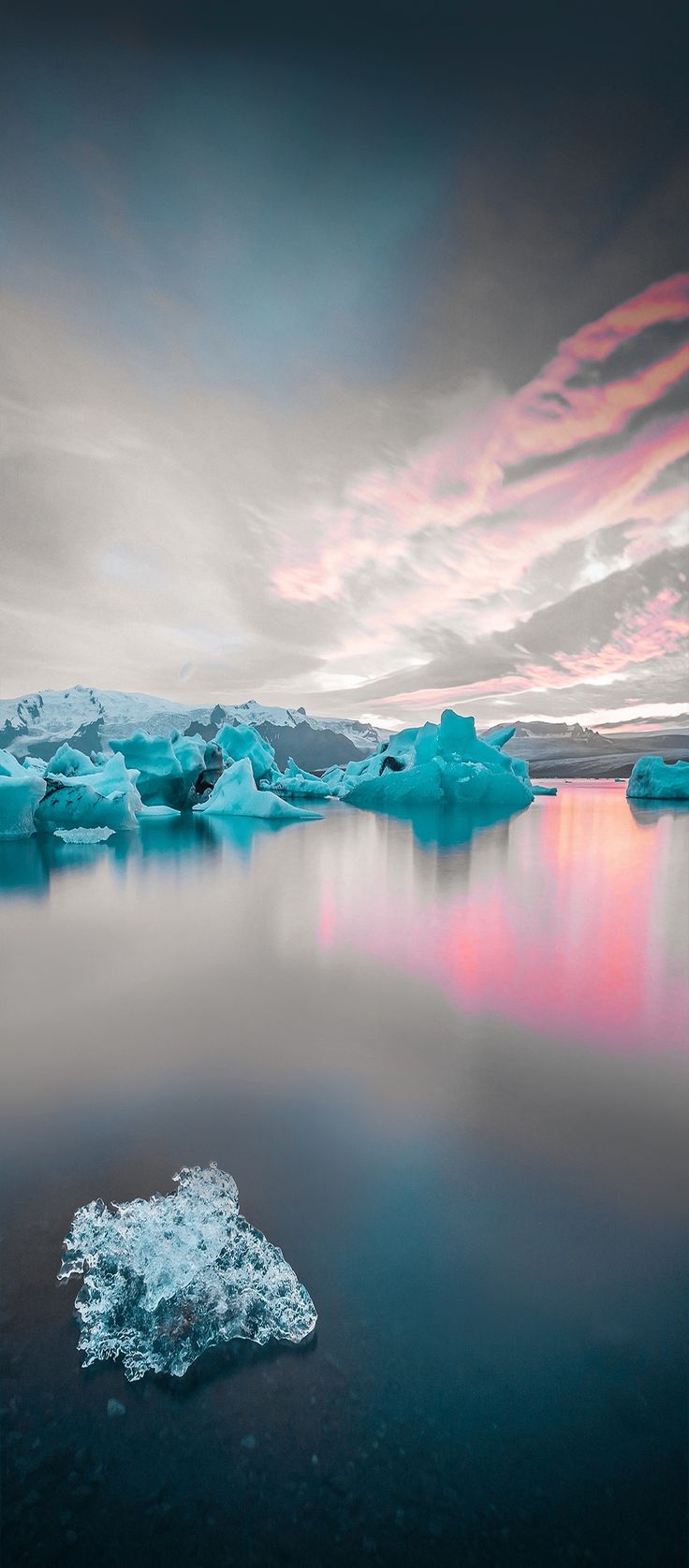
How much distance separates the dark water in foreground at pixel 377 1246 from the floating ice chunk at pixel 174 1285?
0.20 feet

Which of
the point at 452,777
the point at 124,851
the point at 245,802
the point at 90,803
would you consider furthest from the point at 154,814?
the point at 452,777

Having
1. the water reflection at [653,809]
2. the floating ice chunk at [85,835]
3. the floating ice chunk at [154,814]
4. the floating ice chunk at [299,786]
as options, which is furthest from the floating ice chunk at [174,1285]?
the floating ice chunk at [299,786]

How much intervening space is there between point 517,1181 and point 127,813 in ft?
47.9

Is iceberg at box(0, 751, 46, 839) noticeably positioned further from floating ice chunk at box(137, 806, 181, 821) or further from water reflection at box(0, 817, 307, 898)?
floating ice chunk at box(137, 806, 181, 821)

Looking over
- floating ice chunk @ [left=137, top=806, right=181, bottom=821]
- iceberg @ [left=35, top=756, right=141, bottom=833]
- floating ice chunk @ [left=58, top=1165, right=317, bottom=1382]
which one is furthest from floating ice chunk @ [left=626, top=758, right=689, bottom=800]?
floating ice chunk @ [left=58, top=1165, right=317, bottom=1382]

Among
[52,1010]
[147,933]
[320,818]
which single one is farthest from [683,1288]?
[320,818]

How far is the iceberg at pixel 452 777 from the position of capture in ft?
74.8

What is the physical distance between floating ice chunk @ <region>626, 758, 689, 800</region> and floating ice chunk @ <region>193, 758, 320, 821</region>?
1941 centimetres

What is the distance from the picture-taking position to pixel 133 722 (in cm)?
10156

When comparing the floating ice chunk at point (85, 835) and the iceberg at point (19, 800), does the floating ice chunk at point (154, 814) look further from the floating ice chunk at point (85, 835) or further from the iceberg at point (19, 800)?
the iceberg at point (19, 800)

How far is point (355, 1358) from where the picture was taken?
1477 mm

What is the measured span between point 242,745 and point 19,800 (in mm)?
13101

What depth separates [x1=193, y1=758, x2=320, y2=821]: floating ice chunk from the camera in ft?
59.0

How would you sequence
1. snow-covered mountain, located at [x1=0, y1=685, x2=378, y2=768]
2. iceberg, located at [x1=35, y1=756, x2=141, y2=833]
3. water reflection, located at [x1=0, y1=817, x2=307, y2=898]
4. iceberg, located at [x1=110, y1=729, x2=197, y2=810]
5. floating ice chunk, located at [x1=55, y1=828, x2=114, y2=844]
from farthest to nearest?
1. snow-covered mountain, located at [x1=0, y1=685, x2=378, y2=768]
2. iceberg, located at [x1=110, y1=729, x2=197, y2=810]
3. iceberg, located at [x1=35, y1=756, x2=141, y2=833]
4. floating ice chunk, located at [x1=55, y1=828, x2=114, y2=844]
5. water reflection, located at [x1=0, y1=817, x2=307, y2=898]
